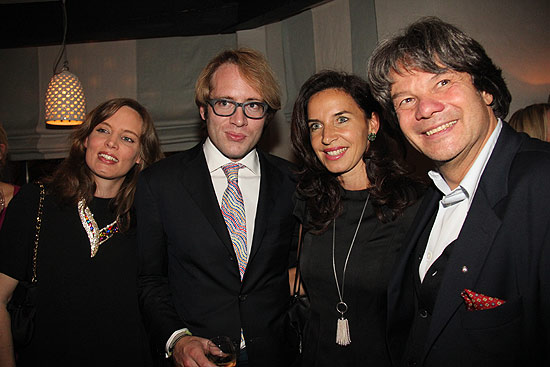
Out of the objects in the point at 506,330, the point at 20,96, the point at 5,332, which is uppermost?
the point at 20,96

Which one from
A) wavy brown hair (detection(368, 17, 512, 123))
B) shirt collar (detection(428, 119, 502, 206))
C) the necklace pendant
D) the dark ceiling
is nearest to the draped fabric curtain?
the dark ceiling

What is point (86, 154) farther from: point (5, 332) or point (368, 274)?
point (368, 274)

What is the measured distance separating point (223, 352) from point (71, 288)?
1.10 m

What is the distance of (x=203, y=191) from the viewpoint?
2.01 m

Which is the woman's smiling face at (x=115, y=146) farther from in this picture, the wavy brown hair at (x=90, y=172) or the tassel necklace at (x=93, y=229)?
the tassel necklace at (x=93, y=229)

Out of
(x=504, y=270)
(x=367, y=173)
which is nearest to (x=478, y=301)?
(x=504, y=270)

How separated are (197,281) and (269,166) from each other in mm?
759

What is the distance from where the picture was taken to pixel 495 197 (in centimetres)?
121

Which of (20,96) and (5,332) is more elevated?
(20,96)

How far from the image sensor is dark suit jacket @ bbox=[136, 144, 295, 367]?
1.92 meters

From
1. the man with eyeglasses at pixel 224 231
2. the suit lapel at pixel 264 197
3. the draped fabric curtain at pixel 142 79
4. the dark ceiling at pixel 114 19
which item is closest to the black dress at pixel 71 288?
the man with eyeglasses at pixel 224 231

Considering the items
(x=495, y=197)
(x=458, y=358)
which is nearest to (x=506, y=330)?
(x=458, y=358)

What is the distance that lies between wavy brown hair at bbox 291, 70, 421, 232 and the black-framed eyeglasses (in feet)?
0.80

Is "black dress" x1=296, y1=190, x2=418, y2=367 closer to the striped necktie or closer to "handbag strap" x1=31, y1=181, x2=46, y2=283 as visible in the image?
the striped necktie
